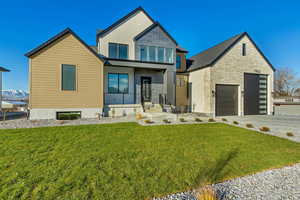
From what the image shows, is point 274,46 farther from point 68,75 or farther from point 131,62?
point 68,75

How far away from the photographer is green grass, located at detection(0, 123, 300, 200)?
266cm

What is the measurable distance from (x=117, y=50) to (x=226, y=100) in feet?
37.6

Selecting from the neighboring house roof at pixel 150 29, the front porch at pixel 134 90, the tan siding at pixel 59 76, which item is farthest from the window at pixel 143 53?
the tan siding at pixel 59 76

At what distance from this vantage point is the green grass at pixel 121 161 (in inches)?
105

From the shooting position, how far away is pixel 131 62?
11.4 m

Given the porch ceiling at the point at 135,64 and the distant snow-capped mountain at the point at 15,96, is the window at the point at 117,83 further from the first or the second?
the distant snow-capped mountain at the point at 15,96

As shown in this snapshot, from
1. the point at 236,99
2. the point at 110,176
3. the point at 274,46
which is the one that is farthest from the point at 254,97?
the point at 274,46

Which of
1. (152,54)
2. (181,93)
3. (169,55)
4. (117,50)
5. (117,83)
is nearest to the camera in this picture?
(117,83)

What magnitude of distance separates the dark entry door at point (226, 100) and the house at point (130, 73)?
0.32ft

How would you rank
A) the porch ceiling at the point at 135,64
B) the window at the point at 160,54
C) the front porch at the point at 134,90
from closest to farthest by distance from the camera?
the porch ceiling at the point at 135,64
the front porch at the point at 134,90
the window at the point at 160,54

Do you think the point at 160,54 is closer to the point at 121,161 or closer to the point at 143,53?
the point at 143,53

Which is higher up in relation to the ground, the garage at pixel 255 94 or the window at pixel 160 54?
the window at pixel 160 54

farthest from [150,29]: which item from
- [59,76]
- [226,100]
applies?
[226,100]

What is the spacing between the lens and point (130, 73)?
41.7 feet
